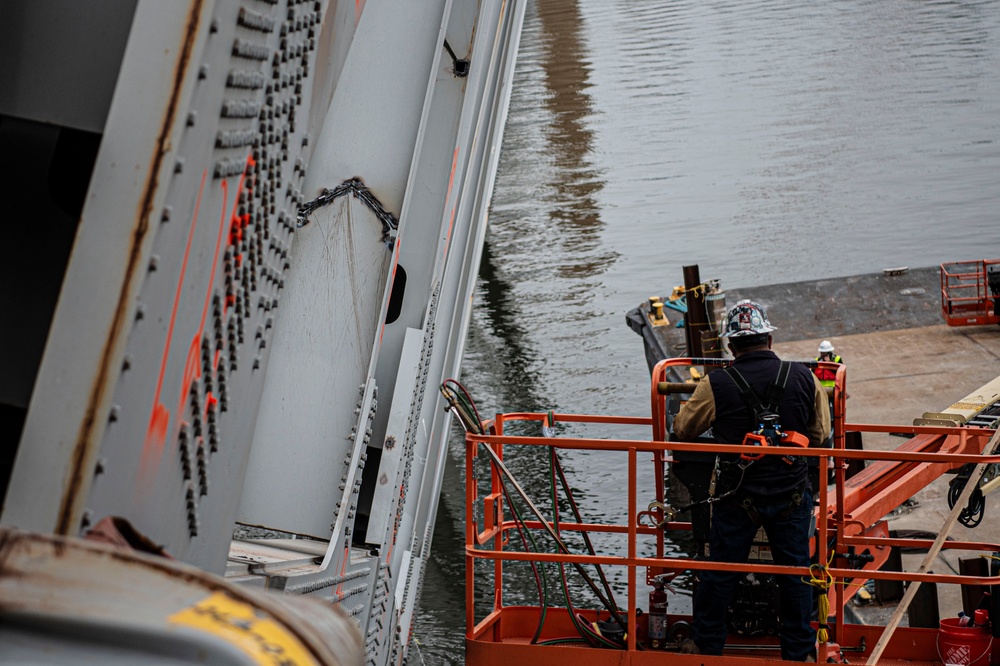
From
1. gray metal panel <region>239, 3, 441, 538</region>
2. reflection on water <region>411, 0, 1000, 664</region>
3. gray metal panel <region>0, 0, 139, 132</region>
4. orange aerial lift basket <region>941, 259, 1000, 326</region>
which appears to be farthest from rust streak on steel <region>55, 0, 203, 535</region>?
orange aerial lift basket <region>941, 259, 1000, 326</region>

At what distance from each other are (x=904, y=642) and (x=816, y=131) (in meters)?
32.0

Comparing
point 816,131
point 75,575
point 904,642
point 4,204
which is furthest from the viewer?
point 816,131

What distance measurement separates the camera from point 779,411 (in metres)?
5.73

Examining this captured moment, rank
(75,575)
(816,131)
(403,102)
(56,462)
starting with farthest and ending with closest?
(816,131) → (403,102) → (56,462) → (75,575)

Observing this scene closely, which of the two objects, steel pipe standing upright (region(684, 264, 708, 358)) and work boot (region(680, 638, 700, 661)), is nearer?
work boot (region(680, 638, 700, 661))

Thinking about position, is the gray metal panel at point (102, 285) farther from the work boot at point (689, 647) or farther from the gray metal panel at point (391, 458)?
the work boot at point (689, 647)

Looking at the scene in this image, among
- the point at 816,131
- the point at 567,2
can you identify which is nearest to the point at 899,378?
the point at 816,131

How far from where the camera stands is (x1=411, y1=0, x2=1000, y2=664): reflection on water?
19.9 m

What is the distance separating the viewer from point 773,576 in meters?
6.51

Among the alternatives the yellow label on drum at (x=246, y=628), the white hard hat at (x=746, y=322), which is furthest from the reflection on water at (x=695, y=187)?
the yellow label on drum at (x=246, y=628)

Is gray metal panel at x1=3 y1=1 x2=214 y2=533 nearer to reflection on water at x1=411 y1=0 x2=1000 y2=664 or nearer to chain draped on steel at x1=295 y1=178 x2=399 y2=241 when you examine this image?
chain draped on steel at x1=295 y1=178 x2=399 y2=241

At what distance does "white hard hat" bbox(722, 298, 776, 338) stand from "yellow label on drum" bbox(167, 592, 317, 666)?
492 cm

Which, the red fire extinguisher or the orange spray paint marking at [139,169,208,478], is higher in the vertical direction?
the red fire extinguisher

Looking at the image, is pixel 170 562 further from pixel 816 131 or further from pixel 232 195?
pixel 816 131
